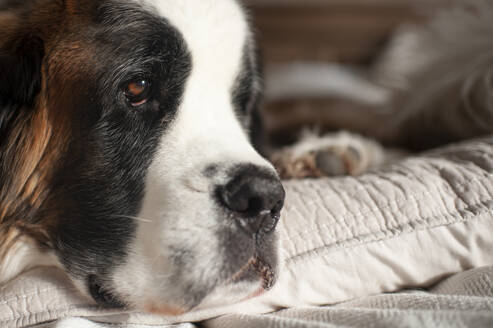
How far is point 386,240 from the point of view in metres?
0.82

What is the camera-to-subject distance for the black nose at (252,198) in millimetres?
718

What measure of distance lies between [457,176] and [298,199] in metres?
0.29

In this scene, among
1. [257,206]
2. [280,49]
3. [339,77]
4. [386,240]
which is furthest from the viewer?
[280,49]

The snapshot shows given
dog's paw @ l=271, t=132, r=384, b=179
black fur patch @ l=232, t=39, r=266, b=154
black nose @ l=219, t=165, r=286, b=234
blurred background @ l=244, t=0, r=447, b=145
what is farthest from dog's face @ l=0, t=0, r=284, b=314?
blurred background @ l=244, t=0, r=447, b=145

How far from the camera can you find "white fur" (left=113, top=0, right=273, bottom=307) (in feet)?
2.32

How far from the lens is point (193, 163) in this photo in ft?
2.52

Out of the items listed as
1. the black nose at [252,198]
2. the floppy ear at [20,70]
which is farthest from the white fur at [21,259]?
the black nose at [252,198]

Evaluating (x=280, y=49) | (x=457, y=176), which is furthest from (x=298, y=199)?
(x=280, y=49)

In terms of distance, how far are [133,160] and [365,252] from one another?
421 millimetres

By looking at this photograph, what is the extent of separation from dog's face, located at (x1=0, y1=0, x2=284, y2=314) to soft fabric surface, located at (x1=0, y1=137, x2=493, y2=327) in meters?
0.06

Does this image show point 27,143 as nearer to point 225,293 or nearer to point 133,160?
point 133,160

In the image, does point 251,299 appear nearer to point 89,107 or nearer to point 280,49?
point 89,107

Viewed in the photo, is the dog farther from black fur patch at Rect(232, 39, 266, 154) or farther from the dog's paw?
the dog's paw

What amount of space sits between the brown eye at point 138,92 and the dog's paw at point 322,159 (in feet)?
1.48
